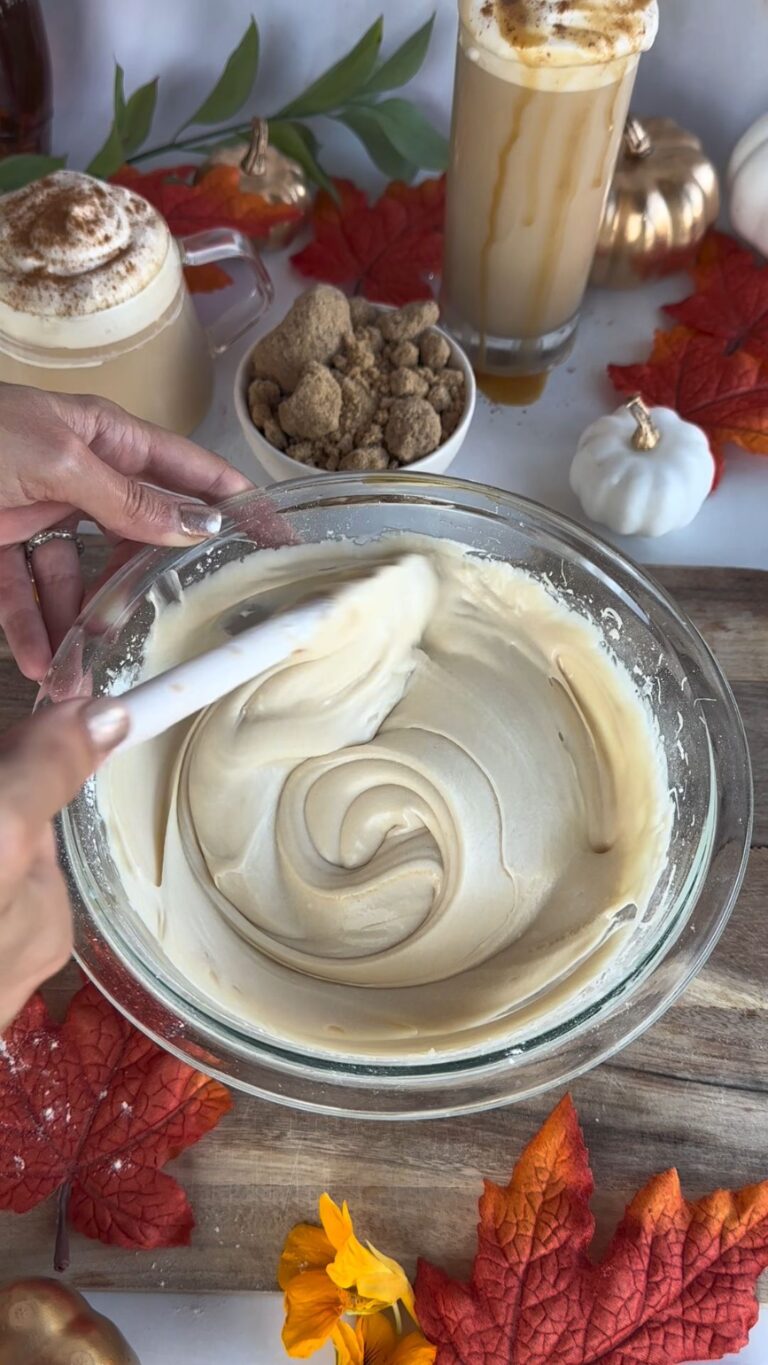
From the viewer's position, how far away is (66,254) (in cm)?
104

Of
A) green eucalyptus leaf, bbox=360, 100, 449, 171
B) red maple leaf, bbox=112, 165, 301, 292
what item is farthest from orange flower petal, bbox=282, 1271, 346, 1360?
green eucalyptus leaf, bbox=360, 100, 449, 171

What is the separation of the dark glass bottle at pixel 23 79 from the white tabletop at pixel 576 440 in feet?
1.12

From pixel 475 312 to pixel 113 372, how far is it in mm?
399

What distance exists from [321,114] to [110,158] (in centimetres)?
25

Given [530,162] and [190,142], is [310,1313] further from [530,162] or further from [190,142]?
[190,142]

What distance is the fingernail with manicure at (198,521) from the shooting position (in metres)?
0.95

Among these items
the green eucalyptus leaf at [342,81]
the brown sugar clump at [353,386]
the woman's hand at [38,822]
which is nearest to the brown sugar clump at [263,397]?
the brown sugar clump at [353,386]

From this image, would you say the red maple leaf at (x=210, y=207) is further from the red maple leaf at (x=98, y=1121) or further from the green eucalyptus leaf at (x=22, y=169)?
the red maple leaf at (x=98, y=1121)

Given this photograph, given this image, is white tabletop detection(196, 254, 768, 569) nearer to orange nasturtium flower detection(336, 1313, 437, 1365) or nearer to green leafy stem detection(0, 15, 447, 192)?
green leafy stem detection(0, 15, 447, 192)

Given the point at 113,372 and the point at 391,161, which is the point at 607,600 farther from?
the point at 391,161

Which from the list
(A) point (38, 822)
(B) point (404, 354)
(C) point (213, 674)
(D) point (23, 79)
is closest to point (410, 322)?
(B) point (404, 354)

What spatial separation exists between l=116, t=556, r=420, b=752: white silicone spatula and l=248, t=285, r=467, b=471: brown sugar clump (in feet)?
→ 0.45

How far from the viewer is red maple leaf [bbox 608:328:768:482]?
126 cm

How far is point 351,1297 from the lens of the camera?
872mm
